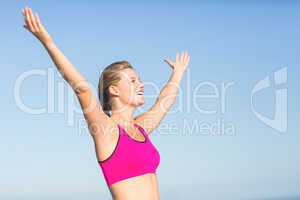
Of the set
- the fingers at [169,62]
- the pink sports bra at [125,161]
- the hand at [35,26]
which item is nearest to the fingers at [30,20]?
the hand at [35,26]

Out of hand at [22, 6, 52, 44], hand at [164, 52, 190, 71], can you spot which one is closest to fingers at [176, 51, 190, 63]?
hand at [164, 52, 190, 71]

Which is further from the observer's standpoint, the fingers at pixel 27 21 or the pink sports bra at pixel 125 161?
the pink sports bra at pixel 125 161

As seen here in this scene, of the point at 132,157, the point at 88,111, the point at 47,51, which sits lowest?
the point at 132,157

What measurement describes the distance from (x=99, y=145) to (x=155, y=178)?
23.3 inches

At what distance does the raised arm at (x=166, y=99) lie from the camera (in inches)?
240

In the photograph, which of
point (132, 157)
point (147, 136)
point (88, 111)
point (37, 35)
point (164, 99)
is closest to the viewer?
point (37, 35)

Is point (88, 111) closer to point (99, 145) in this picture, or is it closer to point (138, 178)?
point (99, 145)

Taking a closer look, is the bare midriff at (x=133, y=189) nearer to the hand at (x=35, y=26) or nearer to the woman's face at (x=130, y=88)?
the woman's face at (x=130, y=88)

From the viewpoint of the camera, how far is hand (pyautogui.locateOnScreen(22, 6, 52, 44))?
4352mm

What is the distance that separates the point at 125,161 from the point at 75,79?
0.93 meters

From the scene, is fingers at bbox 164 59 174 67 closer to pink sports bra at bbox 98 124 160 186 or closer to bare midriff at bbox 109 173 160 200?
pink sports bra at bbox 98 124 160 186

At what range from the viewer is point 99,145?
5203 mm

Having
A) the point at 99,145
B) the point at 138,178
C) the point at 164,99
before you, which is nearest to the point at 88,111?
the point at 99,145

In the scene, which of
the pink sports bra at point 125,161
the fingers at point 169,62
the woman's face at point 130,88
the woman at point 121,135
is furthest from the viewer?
the fingers at point 169,62
